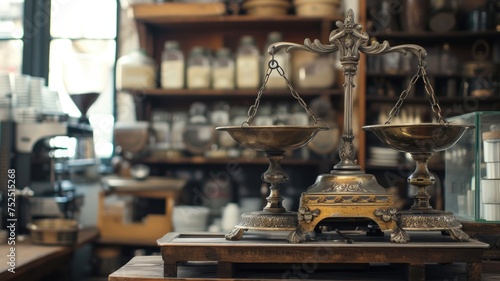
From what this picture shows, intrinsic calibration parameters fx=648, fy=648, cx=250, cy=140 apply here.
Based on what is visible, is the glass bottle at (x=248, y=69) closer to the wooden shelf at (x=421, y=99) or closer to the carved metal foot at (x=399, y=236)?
the wooden shelf at (x=421, y=99)

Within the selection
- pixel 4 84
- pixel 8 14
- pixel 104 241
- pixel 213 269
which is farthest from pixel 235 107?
pixel 213 269

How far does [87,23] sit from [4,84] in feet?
4.49

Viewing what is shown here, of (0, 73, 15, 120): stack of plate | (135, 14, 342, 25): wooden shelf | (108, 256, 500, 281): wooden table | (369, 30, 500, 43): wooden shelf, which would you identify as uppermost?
(135, 14, 342, 25): wooden shelf

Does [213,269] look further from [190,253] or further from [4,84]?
[4,84]

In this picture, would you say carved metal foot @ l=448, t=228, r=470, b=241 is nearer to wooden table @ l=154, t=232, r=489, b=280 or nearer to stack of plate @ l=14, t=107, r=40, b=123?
wooden table @ l=154, t=232, r=489, b=280

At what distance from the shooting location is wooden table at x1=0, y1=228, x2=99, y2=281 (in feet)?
8.75

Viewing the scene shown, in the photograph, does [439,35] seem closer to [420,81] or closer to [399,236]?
[420,81]

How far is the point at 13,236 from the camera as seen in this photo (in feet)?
10.9

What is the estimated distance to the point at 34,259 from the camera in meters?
2.89

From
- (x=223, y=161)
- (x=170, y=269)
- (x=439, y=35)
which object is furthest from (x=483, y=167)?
(x=439, y=35)

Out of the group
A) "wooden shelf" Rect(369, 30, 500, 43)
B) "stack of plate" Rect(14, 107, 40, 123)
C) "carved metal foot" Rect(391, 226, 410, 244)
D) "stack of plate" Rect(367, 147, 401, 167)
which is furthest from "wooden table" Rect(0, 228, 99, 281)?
"wooden shelf" Rect(369, 30, 500, 43)

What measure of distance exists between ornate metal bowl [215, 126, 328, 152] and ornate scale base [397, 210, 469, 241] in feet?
1.11

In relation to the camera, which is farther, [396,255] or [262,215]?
[262,215]

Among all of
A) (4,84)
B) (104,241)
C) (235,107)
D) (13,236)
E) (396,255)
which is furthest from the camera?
(235,107)
